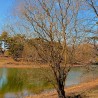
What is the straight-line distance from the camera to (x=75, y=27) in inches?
630

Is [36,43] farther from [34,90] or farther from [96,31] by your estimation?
[34,90]

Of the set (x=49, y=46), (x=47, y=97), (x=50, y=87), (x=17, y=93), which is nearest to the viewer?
(x=49, y=46)

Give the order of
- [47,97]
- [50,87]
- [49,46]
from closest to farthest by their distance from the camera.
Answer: [49,46], [47,97], [50,87]

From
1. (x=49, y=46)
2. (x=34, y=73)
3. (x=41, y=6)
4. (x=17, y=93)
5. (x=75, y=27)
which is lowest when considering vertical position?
(x=17, y=93)

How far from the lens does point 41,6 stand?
52.4 ft

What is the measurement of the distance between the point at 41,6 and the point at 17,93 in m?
8.71

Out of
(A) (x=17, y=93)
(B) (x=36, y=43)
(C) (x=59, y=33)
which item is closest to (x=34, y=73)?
(B) (x=36, y=43)

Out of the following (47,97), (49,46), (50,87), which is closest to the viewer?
(49,46)

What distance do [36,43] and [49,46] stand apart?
0.82m

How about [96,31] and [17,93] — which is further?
[17,93]

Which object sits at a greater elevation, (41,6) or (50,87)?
(41,6)

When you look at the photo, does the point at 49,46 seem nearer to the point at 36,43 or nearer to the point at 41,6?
the point at 36,43

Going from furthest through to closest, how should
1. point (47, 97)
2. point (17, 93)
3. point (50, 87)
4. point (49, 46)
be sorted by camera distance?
point (50, 87)
point (17, 93)
point (47, 97)
point (49, 46)

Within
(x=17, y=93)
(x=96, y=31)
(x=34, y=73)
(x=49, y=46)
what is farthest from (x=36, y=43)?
(x=17, y=93)
